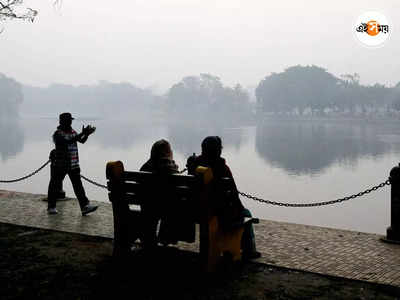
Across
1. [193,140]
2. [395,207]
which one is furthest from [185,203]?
[193,140]

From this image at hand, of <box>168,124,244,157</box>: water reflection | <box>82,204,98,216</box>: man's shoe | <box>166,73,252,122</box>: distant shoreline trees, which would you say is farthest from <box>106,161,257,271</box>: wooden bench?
<box>166,73,252,122</box>: distant shoreline trees

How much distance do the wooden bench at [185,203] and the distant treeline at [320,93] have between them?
11031 cm

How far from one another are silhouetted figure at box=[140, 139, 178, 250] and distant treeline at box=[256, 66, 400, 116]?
4344 inches

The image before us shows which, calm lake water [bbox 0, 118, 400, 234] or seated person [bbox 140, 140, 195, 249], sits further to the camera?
calm lake water [bbox 0, 118, 400, 234]

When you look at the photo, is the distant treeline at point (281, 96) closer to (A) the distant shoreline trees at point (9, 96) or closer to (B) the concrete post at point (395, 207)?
(A) the distant shoreline trees at point (9, 96)

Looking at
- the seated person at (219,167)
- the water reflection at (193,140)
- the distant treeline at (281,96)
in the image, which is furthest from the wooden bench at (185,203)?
the distant treeline at (281,96)

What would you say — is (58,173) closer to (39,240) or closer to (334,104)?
(39,240)

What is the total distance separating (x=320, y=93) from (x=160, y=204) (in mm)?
112061

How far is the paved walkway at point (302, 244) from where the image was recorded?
5.44 metres

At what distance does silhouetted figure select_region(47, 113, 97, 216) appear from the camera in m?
8.12

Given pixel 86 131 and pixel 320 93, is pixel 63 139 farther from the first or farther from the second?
pixel 320 93

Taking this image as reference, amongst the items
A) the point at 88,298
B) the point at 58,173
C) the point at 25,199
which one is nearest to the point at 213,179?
the point at 88,298

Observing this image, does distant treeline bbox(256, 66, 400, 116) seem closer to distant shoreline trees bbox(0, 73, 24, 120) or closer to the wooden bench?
distant shoreline trees bbox(0, 73, 24, 120)

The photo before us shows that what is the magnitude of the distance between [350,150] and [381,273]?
43.0 metres
